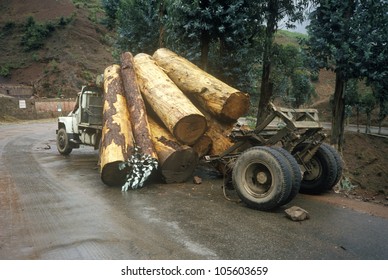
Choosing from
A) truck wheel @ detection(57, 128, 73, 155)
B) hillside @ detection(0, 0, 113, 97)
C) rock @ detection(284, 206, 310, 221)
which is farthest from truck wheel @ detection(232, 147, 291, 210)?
hillside @ detection(0, 0, 113, 97)

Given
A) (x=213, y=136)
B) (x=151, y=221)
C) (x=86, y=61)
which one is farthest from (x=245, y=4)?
(x=86, y=61)

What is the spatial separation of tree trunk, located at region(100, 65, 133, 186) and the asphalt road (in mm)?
359

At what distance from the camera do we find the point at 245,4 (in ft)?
38.7

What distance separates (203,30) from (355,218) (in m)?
8.53

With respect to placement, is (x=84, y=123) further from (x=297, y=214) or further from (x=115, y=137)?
(x=297, y=214)

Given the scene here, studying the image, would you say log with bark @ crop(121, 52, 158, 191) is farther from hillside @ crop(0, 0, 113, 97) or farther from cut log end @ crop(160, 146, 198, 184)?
hillside @ crop(0, 0, 113, 97)

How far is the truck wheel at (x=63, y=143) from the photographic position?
11719 millimetres

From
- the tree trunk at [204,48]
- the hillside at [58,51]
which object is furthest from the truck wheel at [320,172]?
the hillside at [58,51]

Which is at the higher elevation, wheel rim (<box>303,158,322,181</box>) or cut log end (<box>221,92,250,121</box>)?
cut log end (<box>221,92,250,121</box>)

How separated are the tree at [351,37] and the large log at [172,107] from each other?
6771mm

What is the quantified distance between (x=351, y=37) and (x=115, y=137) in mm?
9272

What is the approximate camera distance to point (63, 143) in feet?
39.2

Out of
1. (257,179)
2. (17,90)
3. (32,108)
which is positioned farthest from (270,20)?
(17,90)

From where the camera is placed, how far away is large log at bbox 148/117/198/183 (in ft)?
24.2
